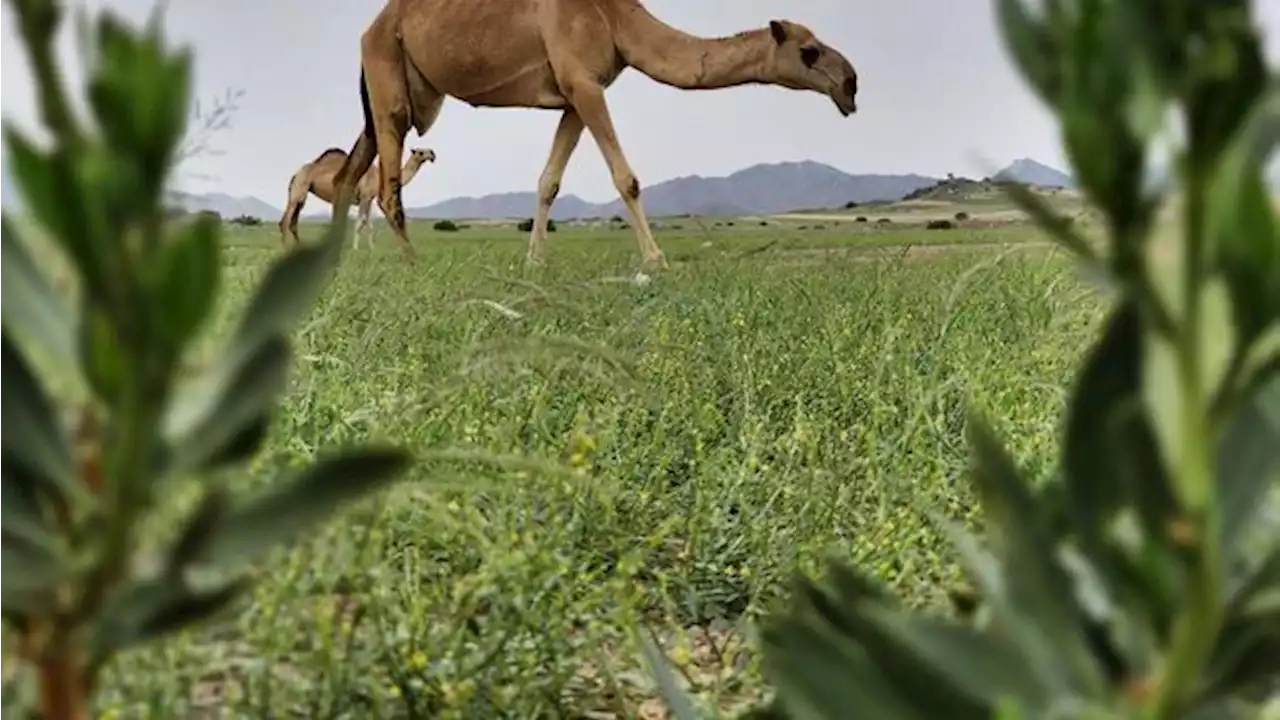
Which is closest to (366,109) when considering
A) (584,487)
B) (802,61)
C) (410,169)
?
(410,169)

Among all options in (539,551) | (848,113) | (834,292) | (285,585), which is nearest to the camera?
(285,585)

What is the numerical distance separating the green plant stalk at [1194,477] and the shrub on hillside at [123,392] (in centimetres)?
9

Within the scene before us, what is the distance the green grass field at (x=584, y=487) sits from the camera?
1.49 feet

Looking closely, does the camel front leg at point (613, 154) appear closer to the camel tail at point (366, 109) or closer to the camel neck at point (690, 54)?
the camel neck at point (690, 54)

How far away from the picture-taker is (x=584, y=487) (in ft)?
2.65

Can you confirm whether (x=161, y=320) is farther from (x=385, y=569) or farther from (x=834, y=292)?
(x=834, y=292)

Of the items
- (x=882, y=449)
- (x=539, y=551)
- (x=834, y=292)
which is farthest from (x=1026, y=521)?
(x=834, y=292)

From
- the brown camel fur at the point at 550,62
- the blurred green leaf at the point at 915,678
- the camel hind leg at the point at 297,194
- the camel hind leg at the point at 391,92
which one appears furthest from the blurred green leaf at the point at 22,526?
the camel hind leg at the point at 297,194

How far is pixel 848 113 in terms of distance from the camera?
5.23 m

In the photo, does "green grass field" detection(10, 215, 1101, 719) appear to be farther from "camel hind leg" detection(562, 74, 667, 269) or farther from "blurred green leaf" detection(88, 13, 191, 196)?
"camel hind leg" detection(562, 74, 667, 269)

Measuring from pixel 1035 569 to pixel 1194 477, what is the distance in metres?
0.03

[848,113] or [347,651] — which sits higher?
[848,113]

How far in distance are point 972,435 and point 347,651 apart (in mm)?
342

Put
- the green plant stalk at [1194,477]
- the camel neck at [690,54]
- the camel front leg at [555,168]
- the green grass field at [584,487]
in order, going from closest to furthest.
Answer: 1. the green plant stalk at [1194,477]
2. the green grass field at [584,487]
3. the camel front leg at [555,168]
4. the camel neck at [690,54]
